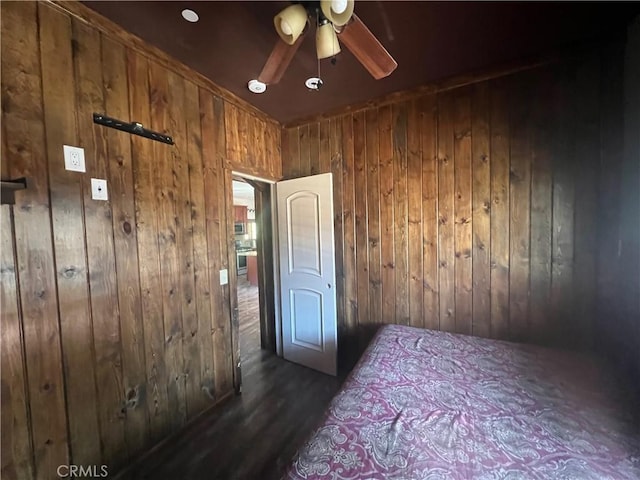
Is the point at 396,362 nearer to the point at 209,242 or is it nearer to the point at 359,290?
the point at 359,290

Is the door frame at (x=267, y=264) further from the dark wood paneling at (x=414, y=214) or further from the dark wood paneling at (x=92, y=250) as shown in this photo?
the dark wood paneling at (x=414, y=214)

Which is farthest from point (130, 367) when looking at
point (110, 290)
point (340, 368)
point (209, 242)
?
point (340, 368)

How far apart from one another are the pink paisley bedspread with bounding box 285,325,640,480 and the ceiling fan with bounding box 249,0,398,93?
1.67 metres

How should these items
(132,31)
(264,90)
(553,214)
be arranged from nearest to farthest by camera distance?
(132,31) → (553,214) → (264,90)

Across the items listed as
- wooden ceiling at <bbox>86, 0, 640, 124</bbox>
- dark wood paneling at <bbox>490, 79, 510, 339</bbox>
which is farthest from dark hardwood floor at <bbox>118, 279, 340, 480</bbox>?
wooden ceiling at <bbox>86, 0, 640, 124</bbox>

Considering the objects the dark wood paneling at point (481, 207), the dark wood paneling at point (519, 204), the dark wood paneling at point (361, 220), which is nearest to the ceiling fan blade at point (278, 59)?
the dark wood paneling at point (361, 220)

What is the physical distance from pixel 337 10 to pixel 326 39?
0.17 m

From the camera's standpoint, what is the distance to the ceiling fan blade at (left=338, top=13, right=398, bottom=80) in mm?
1263

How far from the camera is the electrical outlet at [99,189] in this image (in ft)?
4.95

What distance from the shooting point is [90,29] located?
1489 millimetres

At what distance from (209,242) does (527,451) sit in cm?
223

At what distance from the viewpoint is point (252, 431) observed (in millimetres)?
1990

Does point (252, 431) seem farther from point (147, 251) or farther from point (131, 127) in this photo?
point (131, 127)

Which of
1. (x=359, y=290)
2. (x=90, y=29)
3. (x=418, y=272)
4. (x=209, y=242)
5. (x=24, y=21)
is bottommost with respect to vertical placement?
(x=359, y=290)
